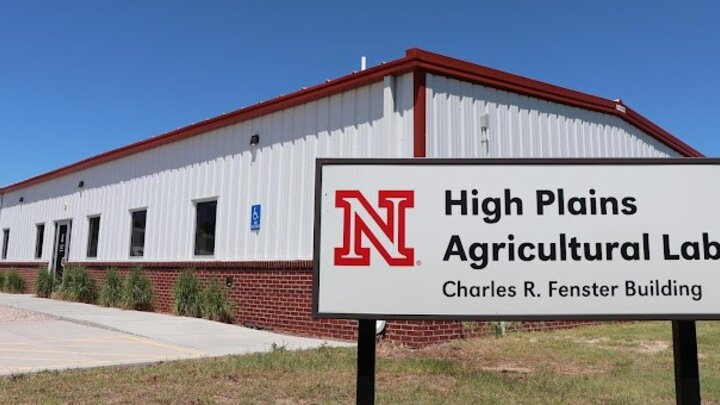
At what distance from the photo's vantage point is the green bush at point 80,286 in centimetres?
1714

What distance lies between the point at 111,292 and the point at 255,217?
18.3 feet

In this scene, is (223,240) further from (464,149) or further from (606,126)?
(606,126)

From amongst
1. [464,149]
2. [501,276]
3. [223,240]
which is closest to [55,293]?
[223,240]

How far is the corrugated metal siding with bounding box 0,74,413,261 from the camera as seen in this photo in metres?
10.3

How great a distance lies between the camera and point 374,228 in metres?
3.72

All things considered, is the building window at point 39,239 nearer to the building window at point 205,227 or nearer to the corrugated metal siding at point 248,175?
the corrugated metal siding at point 248,175

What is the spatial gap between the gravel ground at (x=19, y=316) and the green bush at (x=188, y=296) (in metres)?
2.53

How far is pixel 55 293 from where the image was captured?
19125 millimetres

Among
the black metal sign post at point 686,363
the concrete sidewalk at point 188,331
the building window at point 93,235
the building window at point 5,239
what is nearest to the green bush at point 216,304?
the concrete sidewalk at point 188,331

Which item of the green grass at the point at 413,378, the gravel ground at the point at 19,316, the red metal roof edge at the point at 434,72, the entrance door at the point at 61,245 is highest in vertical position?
the red metal roof edge at the point at 434,72

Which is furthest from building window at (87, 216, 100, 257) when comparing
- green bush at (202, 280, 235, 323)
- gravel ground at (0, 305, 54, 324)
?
green bush at (202, 280, 235, 323)

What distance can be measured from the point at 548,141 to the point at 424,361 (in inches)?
242

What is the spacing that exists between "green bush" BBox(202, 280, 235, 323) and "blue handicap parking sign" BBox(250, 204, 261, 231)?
4.95 feet

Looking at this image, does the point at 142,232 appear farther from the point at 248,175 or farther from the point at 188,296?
the point at 248,175
